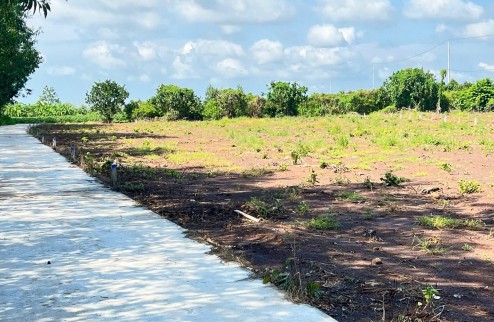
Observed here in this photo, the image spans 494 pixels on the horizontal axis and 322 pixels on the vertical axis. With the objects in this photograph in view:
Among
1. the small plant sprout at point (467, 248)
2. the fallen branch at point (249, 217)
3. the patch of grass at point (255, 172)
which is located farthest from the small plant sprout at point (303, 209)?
the patch of grass at point (255, 172)

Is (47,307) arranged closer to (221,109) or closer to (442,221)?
(442,221)

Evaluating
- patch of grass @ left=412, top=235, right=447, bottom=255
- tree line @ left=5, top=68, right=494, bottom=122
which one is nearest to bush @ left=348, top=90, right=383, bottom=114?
tree line @ left=5, top=68, right=494, bottom=122

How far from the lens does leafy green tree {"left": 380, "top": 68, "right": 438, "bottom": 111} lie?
2584 inches

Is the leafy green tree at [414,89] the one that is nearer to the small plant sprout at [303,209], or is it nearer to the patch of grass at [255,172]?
the patch of grass at [255,172]

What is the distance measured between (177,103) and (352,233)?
53249mm

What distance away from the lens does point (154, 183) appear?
12430mm

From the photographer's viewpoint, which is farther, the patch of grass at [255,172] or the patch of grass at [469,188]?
the patch of grass at [255,172]

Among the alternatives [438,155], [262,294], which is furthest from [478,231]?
[438,155]

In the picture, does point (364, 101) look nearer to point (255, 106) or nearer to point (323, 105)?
point (323, 105)

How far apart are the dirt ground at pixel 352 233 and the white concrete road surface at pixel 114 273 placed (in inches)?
13.7

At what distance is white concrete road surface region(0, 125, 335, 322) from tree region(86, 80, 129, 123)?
45.8 metres

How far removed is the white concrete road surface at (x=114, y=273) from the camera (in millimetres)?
4320

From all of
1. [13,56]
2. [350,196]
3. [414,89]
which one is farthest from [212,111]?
[350,196]

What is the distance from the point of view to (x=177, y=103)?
59.2 metres
